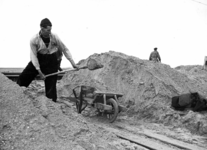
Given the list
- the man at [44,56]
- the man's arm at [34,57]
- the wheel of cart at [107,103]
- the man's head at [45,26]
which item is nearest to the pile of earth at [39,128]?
the man's arm at [34,57]

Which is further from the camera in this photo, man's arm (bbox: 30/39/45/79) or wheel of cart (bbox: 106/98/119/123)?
wheel of cart (bbox: 106/98/119/123)

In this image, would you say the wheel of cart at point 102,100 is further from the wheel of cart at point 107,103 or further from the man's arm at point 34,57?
the man's arm at point 34,57

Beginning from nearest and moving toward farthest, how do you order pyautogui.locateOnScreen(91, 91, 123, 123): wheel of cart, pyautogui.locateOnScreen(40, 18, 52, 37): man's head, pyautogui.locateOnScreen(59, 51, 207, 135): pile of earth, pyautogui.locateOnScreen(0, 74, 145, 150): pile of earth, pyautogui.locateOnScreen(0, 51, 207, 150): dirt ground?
1. pyautogui.locateOnScreen(0, 74, 145, 150): pile of earth
2. pyautogui.locateOnScreen(0, 51, 207, 150): dirt ground
3. pyautogui.locateOnScreen(40, 18, 52, 37): man's head
4. pyautogui.locateOnScreen(91, 91, 123, 123): wheel of cart
5. pyautogui.locateOnScreen(59, 51, 207, 135): pile of earth

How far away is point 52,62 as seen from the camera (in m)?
5.07

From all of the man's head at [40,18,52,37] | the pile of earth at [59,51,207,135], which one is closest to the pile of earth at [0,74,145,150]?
the man's head at [40,18,52,37]

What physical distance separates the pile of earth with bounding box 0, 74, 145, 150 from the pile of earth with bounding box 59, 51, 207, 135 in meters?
3.21

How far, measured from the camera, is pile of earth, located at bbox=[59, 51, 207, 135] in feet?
21.8

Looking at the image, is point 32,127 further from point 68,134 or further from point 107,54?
point 107,54

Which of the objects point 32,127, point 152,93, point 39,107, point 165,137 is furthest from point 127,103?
point 32,127

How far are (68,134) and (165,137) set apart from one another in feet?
9.45

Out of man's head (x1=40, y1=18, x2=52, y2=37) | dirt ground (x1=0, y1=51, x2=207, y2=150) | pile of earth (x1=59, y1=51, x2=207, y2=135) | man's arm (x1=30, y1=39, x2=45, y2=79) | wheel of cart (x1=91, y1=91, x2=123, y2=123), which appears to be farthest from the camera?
pile of earth (x1=59, y1=51, x2=207, y2=135)

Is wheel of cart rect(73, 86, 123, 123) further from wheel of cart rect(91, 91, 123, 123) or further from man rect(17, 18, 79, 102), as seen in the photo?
man rect(17, 18, 79, 102)

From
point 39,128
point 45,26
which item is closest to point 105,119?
point 45,26

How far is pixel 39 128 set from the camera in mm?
2955
